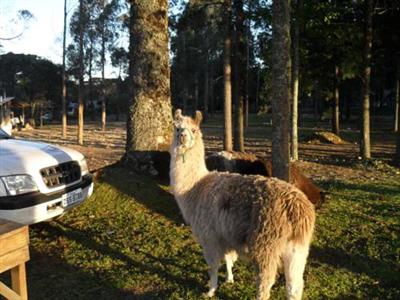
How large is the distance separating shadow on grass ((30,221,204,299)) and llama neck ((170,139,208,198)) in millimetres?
1058

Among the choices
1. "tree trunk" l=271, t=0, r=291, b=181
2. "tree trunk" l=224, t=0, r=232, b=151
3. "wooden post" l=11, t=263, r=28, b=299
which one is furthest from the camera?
"tree trunk" l=224, t=0, r=232, b=151

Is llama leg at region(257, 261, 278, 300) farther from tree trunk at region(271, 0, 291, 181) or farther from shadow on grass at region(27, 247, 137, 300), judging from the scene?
tree trunk at region(271, 0, 291, 181)

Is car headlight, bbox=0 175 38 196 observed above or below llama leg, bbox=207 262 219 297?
above

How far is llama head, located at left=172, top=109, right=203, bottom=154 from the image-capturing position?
17.7ft

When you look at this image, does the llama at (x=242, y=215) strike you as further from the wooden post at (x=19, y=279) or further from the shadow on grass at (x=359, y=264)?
the wooden post at (x=19, y=279)

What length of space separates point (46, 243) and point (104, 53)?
3690cm

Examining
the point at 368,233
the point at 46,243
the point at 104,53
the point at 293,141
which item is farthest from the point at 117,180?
the point at 104,53

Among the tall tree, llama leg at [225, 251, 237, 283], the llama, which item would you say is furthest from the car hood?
the tall tree

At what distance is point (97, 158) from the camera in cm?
1984

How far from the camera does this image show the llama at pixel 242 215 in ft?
14.8

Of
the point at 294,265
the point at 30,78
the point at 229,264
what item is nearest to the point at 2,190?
the point at 229,264

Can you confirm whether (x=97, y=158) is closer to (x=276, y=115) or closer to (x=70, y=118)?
(x=276, y=115)

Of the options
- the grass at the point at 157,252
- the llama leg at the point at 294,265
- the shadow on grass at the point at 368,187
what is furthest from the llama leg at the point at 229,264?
the shadow on grass at the point at 368,187

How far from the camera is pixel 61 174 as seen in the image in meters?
6.50
